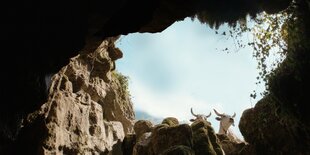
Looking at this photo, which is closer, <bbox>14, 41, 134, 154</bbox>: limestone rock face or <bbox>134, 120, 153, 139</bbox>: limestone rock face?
<bbox>14, 41, 134, 154</bbox>: limestone rock face

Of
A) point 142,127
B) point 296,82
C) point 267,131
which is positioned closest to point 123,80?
point 142,127

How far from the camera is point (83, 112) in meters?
18.3

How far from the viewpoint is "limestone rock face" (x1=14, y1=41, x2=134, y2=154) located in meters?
15.8

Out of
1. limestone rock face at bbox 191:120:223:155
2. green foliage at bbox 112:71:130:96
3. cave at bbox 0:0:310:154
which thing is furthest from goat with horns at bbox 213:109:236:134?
cave at bbox 0:0:310:154

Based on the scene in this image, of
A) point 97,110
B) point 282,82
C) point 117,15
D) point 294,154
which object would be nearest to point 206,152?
point 294,154

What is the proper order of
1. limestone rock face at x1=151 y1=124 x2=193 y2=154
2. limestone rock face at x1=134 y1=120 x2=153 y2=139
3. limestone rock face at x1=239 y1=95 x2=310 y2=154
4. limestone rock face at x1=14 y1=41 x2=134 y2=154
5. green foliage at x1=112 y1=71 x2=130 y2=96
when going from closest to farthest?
limestone rock face at x1=239 y1=95 x2=310 y2=154
limestone rock face at x1=14 y1=41 x2=134 y2=154
limestone rock face at x1=151 y1=124 x2=193 y2=154
limestone rock face at x1=134 y1=120 x2=153 y2=139
green foliage at x1=112 y1=71 x2=130 y2=96

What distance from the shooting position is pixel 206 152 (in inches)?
741

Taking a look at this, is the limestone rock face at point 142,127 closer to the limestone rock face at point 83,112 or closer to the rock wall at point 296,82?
the limestone rock face at point 83,112

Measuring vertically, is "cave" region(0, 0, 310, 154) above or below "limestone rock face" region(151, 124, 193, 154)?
above

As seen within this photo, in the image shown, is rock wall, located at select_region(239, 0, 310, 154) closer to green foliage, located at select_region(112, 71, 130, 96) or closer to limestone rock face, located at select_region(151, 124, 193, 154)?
limestone rock face, located at select_region(151, 124, 193, 154)

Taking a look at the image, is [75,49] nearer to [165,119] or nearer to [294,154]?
[294,154]

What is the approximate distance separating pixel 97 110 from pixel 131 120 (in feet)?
23.1

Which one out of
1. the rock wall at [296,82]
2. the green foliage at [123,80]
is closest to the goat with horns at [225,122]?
the green foliage at [123,80]

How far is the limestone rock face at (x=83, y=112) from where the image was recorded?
15.8 m
